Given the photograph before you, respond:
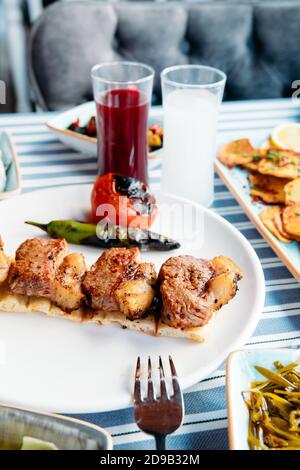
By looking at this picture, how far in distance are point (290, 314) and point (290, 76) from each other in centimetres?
270

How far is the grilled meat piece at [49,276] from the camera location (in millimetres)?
1452

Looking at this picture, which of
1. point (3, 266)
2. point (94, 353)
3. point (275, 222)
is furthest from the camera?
point (275, 222)

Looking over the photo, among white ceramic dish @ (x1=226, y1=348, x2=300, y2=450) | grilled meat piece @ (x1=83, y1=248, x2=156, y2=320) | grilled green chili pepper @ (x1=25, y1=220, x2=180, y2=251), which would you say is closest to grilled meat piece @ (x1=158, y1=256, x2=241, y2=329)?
grilled meat piece @ (x1=83, y1=248, x2=156, y2=320)

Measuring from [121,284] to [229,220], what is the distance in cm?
78

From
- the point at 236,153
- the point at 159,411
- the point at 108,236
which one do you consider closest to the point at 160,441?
the point at 159,411

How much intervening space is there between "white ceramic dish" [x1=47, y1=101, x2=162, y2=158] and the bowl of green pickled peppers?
128 cm

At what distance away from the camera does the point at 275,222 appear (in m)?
1.92

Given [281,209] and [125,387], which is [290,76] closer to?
[281,209]

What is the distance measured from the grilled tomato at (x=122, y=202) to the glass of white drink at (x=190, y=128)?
256mm

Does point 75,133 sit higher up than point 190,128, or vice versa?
point 190,128

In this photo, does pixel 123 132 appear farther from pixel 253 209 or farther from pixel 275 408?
pixel 275 408

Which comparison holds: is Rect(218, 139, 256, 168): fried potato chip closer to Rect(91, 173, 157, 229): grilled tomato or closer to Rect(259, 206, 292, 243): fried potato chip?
Rect(259, 206, 292, 243): fried potato chip

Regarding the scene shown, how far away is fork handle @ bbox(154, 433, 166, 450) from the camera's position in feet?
3.65

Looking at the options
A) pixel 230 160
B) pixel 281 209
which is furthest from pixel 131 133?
pixel 281 209
